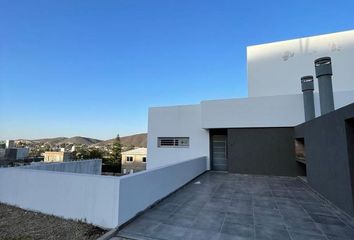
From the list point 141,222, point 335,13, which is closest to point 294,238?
point 141,222

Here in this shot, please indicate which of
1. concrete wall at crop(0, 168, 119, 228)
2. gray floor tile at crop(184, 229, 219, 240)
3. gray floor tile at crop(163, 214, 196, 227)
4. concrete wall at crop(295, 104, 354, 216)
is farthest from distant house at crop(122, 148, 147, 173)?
gray floor tile at crop(184, 229, 219, 240)

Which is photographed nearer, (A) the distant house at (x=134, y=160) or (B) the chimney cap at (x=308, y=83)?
(B) the chimney cap at (x=308, y=83)

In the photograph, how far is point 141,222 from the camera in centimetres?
372

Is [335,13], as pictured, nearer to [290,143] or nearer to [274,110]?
[274,110]

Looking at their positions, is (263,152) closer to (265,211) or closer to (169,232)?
(265,211)

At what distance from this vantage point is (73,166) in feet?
23.5

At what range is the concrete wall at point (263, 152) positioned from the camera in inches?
362

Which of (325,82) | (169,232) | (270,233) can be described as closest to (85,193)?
(169,232)

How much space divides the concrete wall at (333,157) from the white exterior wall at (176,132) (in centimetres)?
565

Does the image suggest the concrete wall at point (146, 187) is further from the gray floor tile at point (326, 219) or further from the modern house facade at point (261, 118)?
the modern house facade at point (261, 118)

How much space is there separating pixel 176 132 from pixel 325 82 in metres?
7.33

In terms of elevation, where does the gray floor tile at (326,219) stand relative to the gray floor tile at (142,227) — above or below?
above

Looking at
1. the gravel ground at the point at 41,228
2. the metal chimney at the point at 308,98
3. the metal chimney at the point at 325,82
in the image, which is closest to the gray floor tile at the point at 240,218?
the gravel ground at the point at 41,228

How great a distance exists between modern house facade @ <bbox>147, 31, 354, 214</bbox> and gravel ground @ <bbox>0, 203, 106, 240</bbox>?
21.0 ft
